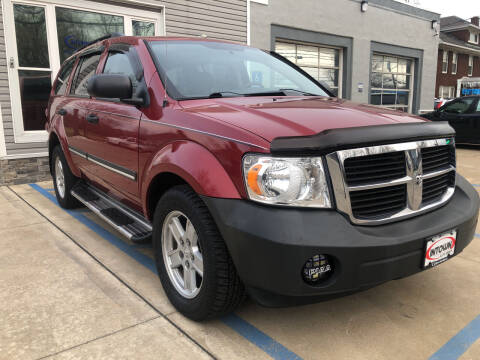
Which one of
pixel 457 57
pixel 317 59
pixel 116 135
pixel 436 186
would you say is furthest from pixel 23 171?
pixel 457 57

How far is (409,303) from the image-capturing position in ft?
8.99

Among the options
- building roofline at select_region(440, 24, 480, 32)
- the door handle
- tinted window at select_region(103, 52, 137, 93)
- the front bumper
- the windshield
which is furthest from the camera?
building roofline at select_region(440, 24, 480, 32)

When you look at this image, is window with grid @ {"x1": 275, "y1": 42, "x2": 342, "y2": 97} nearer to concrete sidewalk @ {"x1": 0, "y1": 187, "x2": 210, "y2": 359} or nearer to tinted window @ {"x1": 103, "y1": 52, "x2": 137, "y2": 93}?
tinted window @ {"x1": 103, "y1": 52, "x2": 137, "y2": 93}

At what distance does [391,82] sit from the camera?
15367mm

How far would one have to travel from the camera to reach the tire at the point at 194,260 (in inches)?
85.2

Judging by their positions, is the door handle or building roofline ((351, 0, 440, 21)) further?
building roofline ((351, 0, 440, 21))

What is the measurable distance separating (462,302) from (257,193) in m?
1.81

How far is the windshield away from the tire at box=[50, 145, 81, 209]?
218 centimetres

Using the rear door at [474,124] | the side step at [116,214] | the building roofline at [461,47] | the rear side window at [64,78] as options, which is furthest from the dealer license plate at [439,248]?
the building roofline at [461,47]

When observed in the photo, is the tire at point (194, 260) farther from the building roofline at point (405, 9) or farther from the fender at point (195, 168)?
the building roofline at point (405, 9)

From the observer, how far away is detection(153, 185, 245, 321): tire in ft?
7.10

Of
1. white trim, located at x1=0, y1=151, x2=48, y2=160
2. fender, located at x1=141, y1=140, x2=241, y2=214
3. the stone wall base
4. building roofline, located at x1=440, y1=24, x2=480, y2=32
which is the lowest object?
the stone wall base

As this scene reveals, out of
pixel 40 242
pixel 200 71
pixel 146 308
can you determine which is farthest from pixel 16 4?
pixel 146 308

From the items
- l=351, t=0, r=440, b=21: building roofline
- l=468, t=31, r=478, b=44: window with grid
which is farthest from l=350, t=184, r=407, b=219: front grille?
l=468, t=31, r=478, b=44: window with grid
